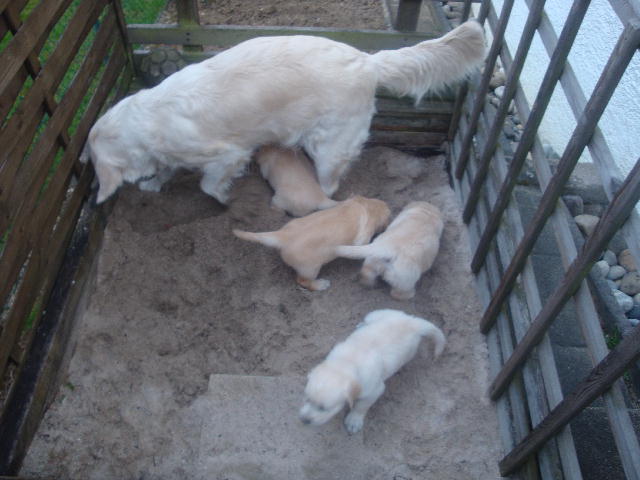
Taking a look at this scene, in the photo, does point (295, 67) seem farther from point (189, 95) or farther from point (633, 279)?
point (633, 279)

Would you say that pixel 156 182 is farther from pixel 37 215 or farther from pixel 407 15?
pixel 407 15

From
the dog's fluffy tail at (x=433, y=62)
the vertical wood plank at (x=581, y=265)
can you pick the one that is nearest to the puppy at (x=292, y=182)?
the dog's fluffy tail at (x=433, y=62)

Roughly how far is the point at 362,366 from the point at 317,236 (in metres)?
0.92

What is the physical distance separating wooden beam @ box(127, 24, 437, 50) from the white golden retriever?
1.98 ft

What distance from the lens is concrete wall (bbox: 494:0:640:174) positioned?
11.4 ft

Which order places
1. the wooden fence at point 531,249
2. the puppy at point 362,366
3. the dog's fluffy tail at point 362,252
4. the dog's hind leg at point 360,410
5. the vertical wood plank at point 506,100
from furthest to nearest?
the dog's fluffy tail at point 362,252 → the dog's hind leg at point 360,410 → the vertical wood plank at point 506,100 → the puppy at point 362,366 → the wooden fence at point 531,249

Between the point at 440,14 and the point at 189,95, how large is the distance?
227cm

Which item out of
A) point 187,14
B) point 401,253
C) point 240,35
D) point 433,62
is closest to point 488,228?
point 401,253

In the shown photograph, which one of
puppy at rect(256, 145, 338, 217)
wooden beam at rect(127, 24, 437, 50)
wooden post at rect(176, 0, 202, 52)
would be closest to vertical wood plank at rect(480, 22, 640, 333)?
puppy at rect(256, 145, 338, 217)

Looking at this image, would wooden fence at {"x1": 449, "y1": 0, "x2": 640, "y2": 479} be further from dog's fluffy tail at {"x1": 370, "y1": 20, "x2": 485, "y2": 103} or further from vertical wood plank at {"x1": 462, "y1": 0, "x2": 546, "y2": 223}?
dog's fluffy tail at {"x1": 370, "y1": 20, "x2": 485, "y2": 103}

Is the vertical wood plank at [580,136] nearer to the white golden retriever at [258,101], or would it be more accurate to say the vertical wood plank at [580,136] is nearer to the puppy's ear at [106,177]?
the white golden retriever at [258,101]

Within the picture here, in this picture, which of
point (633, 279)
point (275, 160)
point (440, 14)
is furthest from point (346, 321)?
point (440, 14)

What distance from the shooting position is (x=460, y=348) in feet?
9.96

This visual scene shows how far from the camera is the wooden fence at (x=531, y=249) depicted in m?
1.69
